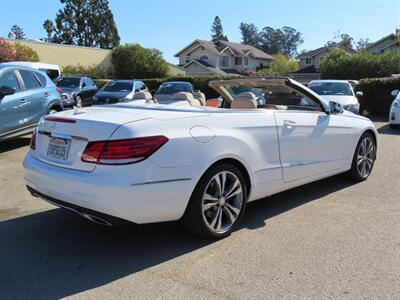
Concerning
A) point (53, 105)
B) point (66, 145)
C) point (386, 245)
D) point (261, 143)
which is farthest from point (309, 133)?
point (53, 105)

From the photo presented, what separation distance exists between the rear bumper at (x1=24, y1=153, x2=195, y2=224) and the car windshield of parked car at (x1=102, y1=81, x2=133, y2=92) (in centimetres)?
1551

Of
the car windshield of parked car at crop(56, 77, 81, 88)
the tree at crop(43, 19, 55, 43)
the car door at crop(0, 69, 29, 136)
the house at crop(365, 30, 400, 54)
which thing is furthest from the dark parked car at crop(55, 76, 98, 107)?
the tree at crop(43, 19, 55, 43)

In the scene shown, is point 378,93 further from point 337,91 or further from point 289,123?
point 289,123

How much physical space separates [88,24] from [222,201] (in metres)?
68.2

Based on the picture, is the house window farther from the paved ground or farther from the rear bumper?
the rear bumper

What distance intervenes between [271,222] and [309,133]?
1.16 metres

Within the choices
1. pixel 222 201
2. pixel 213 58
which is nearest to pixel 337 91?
pixel 222 201

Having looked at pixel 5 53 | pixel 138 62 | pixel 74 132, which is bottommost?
pixel 74 132

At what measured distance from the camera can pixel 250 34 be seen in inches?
5591

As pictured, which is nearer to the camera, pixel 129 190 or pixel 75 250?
pixel 129 190

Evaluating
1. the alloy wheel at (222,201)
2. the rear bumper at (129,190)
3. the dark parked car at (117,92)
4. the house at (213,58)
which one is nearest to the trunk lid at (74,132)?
the rear bumper at (129,190)

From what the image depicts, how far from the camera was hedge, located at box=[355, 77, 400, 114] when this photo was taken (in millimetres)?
17875

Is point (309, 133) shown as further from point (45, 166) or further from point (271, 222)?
point (45, 166)

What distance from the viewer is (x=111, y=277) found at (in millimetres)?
3461
